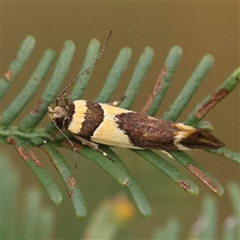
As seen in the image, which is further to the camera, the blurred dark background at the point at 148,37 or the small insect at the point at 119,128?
the blurred dark background at the point at 148,37

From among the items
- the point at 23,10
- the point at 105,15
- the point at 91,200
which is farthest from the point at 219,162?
the point at 23,10

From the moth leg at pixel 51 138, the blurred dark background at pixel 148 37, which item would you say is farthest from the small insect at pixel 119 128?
the blurred dark background at pixel 148 37

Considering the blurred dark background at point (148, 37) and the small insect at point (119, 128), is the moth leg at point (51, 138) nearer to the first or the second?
the small insect at point (119, 128)

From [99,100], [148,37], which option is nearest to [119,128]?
[99,100]

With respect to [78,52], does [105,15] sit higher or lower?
higher

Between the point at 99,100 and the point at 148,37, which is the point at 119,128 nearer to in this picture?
the point at 99,100

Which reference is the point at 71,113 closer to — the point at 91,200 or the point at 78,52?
the point at 91,200
